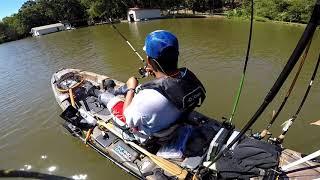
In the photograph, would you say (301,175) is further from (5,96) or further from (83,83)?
(5,96)

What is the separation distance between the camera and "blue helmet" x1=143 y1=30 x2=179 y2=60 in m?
4.43

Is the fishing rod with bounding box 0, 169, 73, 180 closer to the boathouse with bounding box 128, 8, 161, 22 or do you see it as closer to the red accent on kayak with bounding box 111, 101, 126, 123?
the red accent on kayak with bounding box 111, 101, 126, 123

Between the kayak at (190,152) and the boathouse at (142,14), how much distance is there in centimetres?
4504

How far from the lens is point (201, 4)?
52.6 meters

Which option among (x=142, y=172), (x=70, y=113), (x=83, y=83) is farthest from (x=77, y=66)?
(x=142, y=172)

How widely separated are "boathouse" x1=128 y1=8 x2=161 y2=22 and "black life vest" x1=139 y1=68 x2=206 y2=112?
47.3m

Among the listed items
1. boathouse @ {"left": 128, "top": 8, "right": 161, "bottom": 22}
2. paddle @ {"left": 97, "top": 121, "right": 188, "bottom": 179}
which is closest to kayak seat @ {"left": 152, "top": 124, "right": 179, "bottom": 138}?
paddle @ {"left": 97, "top": 121, "right": 188, "bottom": 179}

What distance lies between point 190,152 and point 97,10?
5573 cm

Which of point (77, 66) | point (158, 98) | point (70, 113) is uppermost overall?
point (158, 98)

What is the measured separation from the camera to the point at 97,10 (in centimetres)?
5719

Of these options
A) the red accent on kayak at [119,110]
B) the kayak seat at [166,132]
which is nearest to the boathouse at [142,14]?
the red accent on kayak at [119,110]

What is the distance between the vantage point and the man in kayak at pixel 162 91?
175 inches

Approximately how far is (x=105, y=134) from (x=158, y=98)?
3.19 m

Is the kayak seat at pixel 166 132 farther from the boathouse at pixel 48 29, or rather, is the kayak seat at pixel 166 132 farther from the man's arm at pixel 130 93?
the boathouse at pixel 48 29
